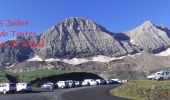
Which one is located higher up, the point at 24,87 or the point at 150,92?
the point at 24,87

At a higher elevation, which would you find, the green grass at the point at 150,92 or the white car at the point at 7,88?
the white car at the point at 7,88

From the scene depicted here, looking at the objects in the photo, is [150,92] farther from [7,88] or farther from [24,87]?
[24,87]

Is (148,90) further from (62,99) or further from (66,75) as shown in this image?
(66,75)

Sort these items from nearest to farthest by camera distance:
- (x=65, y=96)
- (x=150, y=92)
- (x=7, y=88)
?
(x=150, y=92) → (x=65, y=96) → (x=7, y=88)

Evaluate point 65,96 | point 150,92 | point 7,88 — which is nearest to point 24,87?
point 7,88

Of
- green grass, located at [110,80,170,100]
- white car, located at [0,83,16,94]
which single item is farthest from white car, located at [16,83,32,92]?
green grass, located at [110,80,170,100]

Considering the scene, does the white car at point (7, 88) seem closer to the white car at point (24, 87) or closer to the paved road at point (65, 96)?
the white car at point (24, 87)

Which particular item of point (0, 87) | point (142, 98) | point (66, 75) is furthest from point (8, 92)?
point (66, 75)

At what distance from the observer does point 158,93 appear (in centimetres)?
4506

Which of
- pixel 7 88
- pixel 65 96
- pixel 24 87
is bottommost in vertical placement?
pixel 65 96

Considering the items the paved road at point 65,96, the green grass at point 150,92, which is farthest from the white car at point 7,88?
the green grass at point 150,92

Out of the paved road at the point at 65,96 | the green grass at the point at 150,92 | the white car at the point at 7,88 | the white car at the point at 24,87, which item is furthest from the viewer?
the white car at the point at 24,87

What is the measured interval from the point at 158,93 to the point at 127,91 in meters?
12.7

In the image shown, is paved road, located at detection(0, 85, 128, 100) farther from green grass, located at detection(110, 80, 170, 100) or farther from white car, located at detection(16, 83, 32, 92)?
white car, located at detection(16, 83, 32, 92)
